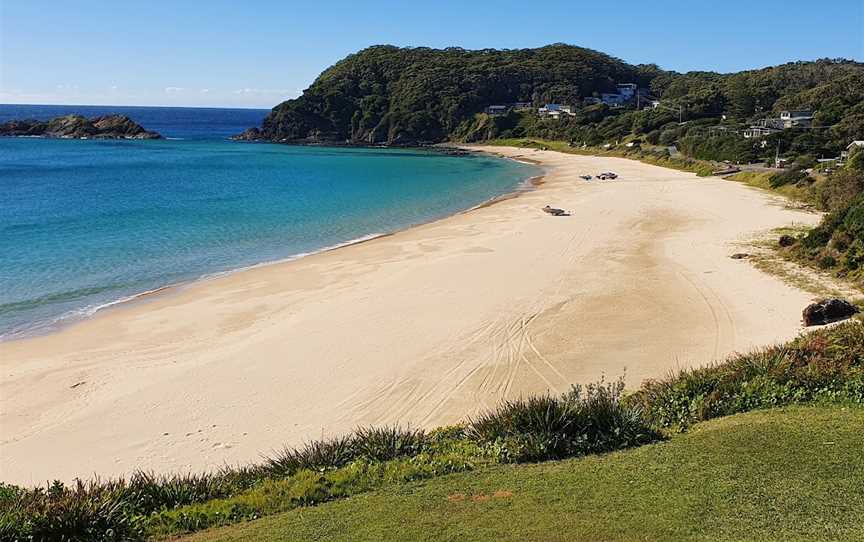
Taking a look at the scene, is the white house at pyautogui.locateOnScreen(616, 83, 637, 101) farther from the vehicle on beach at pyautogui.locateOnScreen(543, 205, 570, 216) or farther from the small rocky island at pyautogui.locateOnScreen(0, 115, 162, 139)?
the vehicle on beach at pyautogui.locateOnScreen(543, 205, 570, 216)

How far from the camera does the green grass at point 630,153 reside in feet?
196

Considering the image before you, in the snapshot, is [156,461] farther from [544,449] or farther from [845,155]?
[845,155]

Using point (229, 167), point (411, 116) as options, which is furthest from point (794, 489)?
point (411, 116)

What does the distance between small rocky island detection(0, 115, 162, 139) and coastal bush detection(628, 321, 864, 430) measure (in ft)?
432

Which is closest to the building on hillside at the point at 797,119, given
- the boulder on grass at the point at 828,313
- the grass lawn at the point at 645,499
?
the boulder on grass at the point at 828,313

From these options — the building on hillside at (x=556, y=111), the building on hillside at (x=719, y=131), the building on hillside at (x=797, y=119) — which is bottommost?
the building on hillside at (x=719, y=131)

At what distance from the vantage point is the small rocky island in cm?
12631

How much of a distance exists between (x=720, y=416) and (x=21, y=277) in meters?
23.9

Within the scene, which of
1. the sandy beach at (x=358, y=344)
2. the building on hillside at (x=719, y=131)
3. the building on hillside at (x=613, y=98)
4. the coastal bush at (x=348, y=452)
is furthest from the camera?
the building on hillside at (x=613, y=98)

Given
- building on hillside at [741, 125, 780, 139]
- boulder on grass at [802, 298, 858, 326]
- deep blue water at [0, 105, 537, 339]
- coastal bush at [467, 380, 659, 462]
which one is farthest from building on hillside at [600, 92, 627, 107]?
coastal bush at [467, 380, 659, 462]

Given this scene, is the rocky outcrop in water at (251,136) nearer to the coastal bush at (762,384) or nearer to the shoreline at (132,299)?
the shoreline at (132,299)

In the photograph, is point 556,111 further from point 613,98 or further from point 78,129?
point 78,129

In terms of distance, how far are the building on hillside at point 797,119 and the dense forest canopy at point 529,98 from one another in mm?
1076

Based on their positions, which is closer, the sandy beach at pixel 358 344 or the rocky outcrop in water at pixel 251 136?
the sandy beach at pixel 358 344
